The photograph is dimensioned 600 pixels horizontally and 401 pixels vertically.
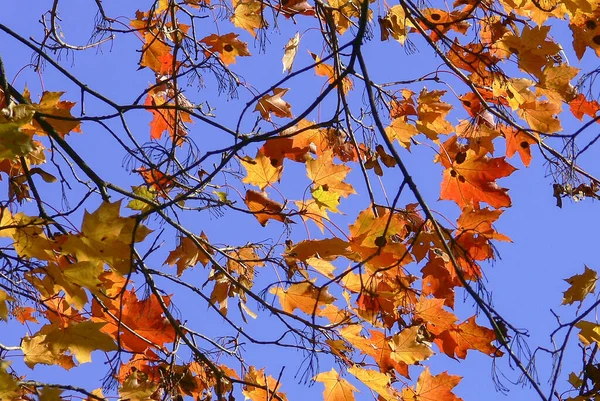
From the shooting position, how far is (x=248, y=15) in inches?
144

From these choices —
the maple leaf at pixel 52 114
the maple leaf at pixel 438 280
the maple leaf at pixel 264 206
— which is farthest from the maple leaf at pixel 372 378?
the maple leaf at pixel 52 114

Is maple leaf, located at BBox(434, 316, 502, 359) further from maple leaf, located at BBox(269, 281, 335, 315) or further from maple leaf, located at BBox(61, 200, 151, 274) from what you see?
maple leaf, located at BBox(61, 200, 151, 274)

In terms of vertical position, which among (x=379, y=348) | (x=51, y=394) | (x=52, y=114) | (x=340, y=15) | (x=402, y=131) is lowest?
(x=51, y=394)

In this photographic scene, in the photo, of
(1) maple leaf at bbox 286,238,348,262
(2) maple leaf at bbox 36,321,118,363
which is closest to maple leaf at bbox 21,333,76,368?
(2) maple leaf at bbox 36,321,118,363

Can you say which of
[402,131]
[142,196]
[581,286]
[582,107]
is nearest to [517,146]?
[582,107]

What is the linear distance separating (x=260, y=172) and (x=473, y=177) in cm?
88

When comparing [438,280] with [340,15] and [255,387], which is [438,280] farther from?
[340,15]

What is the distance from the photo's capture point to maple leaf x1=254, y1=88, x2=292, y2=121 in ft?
10.8

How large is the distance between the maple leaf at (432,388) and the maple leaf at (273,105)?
1.21 meters

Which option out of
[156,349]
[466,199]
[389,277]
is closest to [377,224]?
[389,277]

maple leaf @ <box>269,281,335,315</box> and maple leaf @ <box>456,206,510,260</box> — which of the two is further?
maple leaf @ <box>456,206,510,260</box>

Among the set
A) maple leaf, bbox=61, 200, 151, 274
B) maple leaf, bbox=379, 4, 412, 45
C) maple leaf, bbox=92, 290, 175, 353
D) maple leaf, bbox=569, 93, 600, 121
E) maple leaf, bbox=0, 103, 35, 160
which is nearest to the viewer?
maple leaf, bbox=0, 103, 35, 160

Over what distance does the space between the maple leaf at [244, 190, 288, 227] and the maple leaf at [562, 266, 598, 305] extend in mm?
1168

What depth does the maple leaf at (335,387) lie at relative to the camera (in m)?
2.82
